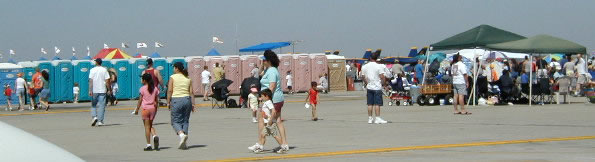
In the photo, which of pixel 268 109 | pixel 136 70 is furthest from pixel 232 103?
pixel 268 109

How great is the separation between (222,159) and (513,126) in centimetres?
737

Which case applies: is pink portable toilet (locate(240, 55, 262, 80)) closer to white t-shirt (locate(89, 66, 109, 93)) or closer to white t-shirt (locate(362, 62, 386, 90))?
white t-shirt (locate(89, 66, 109, 93))

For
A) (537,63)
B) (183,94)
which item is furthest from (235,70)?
(183,94)

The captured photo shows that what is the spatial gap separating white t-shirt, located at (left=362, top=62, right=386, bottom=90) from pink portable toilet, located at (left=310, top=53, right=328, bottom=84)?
26146 millimetres

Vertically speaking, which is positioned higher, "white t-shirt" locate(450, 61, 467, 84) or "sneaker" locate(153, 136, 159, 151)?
"white t-shirt" locate(450, 61, 467, 84)

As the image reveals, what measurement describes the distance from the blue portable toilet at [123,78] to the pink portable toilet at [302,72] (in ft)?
26.9

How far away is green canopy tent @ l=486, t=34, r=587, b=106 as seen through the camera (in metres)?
27.2

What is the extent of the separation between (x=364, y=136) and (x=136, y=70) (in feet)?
85.2

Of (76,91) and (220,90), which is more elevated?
(220,90)

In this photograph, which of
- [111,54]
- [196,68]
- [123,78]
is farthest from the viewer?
[111,54]

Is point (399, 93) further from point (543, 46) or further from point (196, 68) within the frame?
point (196, 68)

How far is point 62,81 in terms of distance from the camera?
39125mm

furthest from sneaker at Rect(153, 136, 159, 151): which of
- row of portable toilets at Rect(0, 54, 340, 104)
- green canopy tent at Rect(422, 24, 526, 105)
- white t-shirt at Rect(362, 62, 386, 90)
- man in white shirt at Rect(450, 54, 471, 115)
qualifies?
row of portable toilets at Rect(0, 54, 340, 104)

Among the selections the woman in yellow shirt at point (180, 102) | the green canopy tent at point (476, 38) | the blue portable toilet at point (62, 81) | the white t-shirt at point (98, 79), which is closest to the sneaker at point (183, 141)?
the woman in yellow shirt at point (180, 102)
